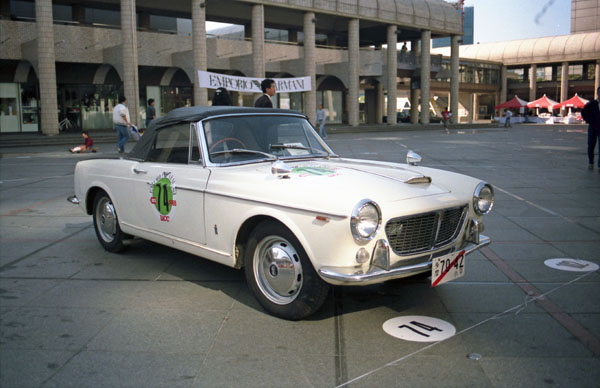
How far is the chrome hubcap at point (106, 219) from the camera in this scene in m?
5.88

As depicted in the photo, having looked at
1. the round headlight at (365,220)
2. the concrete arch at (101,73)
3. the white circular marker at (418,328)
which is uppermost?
the concrete arch at (101,73)

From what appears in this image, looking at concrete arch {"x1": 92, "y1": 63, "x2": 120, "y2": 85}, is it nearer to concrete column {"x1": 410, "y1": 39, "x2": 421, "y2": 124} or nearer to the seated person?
the seated person

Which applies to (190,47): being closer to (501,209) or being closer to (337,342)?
(501,209)

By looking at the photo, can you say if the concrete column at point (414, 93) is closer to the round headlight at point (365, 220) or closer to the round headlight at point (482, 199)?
the round headlight at point (482, 199)

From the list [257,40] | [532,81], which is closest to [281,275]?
[257,40]

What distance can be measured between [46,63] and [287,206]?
2766cm

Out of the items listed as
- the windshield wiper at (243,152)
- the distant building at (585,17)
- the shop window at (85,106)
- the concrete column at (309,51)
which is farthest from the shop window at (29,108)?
the distant building at (585,17)

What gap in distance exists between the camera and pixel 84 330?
150 inches

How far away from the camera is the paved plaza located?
10.2ft

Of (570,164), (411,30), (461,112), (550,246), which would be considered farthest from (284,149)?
(461,112)

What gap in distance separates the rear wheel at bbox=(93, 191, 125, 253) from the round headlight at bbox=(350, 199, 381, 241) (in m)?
3.20

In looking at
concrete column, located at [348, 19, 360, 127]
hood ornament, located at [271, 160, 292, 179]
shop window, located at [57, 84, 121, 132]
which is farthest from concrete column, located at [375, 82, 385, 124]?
hood ornament, located at [271, 160, 292, 179]

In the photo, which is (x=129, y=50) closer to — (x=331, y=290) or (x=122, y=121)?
(x=122, y=121)

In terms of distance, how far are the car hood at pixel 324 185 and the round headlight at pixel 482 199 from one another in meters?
0.27
